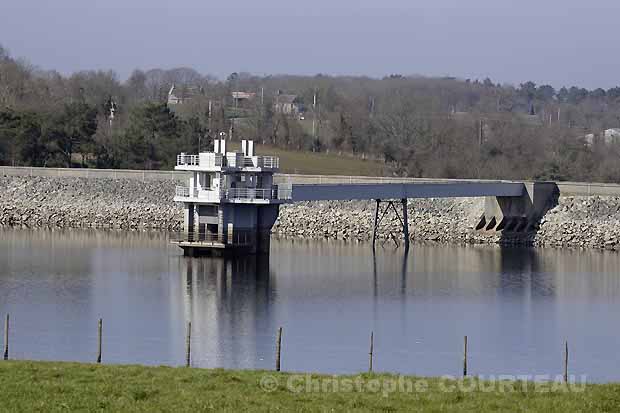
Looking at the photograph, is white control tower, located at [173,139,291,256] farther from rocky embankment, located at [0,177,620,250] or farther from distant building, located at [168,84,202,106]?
distant building, located at [168,84,202,106]

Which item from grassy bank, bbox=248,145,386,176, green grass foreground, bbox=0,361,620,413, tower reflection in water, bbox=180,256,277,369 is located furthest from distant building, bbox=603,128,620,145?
green grass foreground, bbox=0,361,620,413

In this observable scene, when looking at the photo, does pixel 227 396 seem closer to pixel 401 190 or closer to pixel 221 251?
pixel 221 251

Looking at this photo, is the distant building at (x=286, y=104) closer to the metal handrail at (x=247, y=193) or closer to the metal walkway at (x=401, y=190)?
the metal walkway at (x=401, y=190)

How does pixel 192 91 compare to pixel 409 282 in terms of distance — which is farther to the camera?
pixel 192 91

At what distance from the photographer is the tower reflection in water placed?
31094 mm

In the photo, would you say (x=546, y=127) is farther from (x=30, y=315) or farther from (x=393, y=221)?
(x=30, y=315)

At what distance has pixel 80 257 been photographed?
54.5 m

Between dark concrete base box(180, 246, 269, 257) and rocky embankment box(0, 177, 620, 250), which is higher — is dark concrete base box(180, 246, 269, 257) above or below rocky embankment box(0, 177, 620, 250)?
below

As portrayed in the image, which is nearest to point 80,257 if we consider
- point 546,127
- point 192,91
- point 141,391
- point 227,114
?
point 141,391

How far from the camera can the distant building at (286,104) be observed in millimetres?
138125

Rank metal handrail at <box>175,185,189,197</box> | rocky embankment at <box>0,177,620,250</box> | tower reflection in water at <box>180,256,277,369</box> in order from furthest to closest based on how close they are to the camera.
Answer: rocky embankment at <box>0,177,620,250</box> < metal handrail at <box>175,185,189,197</box> < tower reflection in water at <box>180,256,277,369</box>

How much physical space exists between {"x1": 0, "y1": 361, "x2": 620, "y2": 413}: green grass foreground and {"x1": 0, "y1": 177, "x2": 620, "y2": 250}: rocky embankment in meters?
49.1

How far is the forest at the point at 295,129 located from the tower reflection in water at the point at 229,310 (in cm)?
3749

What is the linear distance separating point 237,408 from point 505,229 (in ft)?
178
